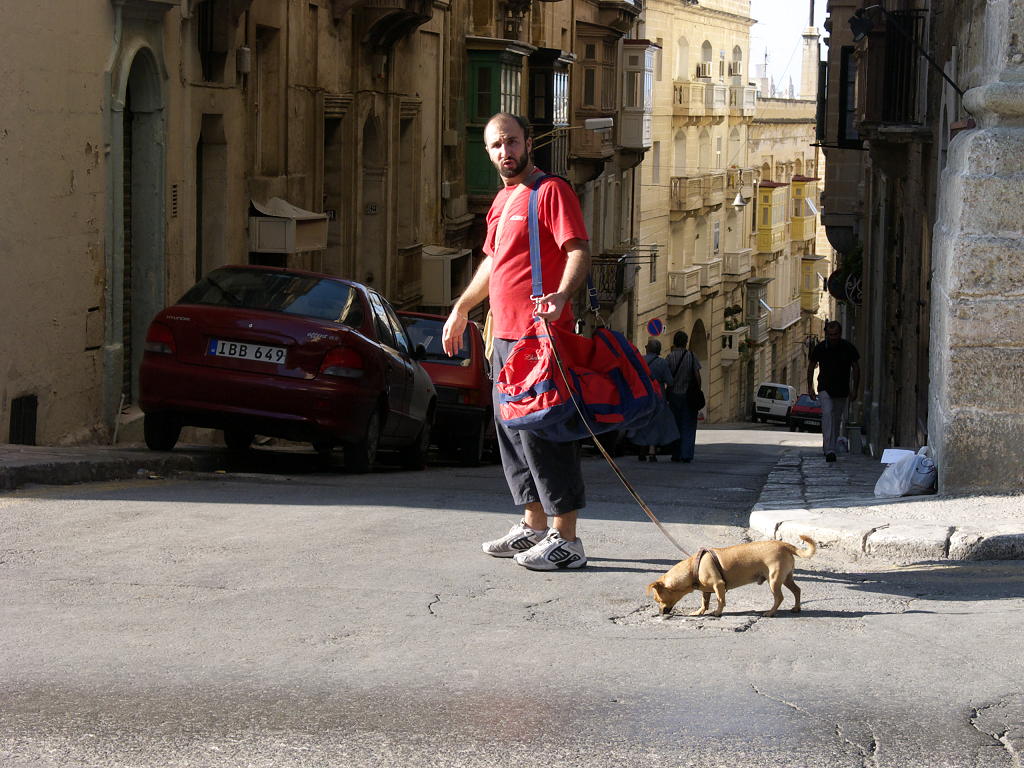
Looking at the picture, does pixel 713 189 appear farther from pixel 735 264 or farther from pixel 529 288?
pixel 529 288

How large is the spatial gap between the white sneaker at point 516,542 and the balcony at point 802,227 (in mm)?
75813

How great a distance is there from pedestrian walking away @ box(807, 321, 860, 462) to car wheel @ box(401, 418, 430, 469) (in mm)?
4941

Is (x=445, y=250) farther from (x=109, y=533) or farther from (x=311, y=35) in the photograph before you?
(x=109, y=533)

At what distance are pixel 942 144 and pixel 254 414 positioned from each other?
23.0 feet

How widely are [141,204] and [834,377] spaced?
778 centimetres

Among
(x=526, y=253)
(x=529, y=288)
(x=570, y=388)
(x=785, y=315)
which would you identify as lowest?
(x=785, y=315)

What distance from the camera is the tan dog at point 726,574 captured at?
581 cm

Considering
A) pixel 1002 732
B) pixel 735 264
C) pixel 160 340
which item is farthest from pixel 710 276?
pixel 1002 732

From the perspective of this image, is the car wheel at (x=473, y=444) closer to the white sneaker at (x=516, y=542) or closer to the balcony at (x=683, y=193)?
the white sneaker at (x=516, y=542)

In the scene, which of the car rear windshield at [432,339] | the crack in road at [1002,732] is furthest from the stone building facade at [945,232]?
the car rear windshield at [432,339]

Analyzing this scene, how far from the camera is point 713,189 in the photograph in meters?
62.7

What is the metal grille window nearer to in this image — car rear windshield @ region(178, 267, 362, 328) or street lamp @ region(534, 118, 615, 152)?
car rear windshield @ region(178, 267, 362, 328)

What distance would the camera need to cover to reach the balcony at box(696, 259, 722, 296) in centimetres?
6088

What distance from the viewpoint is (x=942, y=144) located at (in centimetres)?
1453
